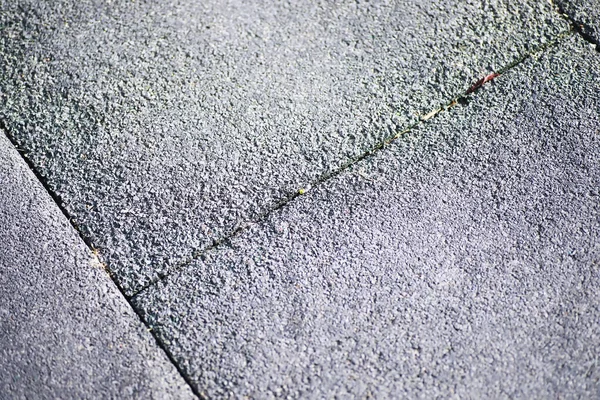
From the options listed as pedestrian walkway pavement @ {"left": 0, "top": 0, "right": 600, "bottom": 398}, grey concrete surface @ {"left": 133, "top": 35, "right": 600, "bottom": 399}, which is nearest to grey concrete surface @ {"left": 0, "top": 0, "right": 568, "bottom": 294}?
pedestrian walkway pavement @ {"left": 0, "top": 0, "right": 600, "bottom": 398}

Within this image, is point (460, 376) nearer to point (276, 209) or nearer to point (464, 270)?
point (464, 270)

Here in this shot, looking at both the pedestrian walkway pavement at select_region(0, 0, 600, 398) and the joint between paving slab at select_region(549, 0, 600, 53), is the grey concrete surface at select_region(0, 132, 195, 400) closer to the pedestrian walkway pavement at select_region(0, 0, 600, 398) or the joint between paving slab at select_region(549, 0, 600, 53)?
the pedestrian walkway pavement at select_region(0, 0, 600, 398)

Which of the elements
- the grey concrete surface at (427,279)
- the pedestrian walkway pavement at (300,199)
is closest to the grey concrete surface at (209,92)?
the pedestrian walkway pavement at (300,199)

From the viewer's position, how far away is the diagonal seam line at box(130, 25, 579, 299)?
240 cm

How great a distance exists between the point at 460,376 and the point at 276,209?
922 mm

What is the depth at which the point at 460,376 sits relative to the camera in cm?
215

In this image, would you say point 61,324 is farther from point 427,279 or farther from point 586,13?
point 586,13

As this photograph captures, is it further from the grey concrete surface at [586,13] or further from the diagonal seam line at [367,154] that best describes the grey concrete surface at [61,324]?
the grey concrete surface at [586,13]

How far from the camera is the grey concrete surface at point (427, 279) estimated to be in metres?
2.17

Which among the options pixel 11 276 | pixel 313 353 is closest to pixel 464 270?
pixel 313 353

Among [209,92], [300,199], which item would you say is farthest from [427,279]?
[209,92]

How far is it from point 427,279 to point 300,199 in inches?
23.1

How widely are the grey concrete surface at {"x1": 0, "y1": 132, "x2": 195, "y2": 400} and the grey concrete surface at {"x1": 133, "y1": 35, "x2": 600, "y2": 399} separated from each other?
0.32ft

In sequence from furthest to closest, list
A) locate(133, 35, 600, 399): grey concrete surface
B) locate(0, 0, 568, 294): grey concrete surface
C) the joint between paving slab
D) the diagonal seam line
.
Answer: the joint between paving slab → locate(0, 0, 568, 294): grey concrete surface → the diagonal seam line → locate(133, 35, 600, 399): grey concrete surface
